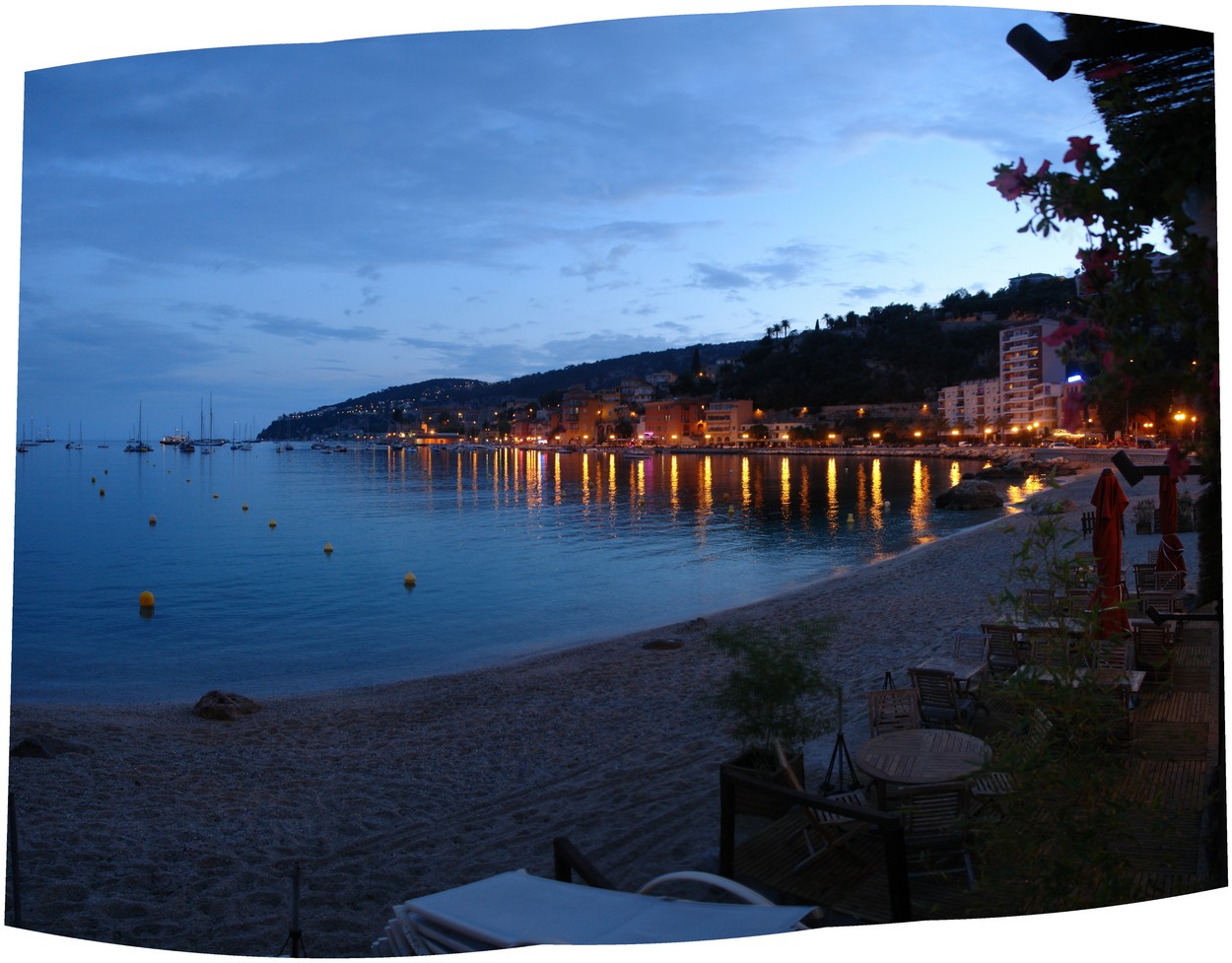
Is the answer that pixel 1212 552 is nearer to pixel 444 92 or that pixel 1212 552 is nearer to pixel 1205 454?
pixel 1205 454

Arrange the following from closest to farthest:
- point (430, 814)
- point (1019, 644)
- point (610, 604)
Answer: point (430, 814), point (1019, 644), point (610, 604)

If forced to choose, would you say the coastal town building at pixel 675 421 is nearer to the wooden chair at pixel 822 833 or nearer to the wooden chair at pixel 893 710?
the wooden chair at pixel 893 710

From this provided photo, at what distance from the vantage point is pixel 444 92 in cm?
433

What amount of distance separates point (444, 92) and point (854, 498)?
122 ft

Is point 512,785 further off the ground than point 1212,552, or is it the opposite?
point 1212,552

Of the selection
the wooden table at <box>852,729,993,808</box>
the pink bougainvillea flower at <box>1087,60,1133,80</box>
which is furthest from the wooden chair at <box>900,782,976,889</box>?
the pink bougainvillea flower at <box>1087,60,1133,80</box>

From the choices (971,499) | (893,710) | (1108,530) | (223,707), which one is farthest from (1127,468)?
(971,499)

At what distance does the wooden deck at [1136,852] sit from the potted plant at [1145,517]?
575 inches

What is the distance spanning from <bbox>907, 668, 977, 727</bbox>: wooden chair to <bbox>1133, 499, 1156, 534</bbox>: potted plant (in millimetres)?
14208

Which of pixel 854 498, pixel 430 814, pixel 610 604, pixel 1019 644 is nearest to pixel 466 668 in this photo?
pixel 610 604

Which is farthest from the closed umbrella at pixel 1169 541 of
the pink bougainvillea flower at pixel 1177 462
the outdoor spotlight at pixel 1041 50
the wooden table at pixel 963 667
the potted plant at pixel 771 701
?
the pink bougainvillea flower at pixel 1177 462

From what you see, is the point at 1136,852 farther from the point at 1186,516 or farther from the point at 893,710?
the point at 1186,516

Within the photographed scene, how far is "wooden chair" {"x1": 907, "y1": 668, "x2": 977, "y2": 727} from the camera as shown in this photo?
Answer: 6.12 metres

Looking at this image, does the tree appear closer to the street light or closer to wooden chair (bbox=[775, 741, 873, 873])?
the street light
